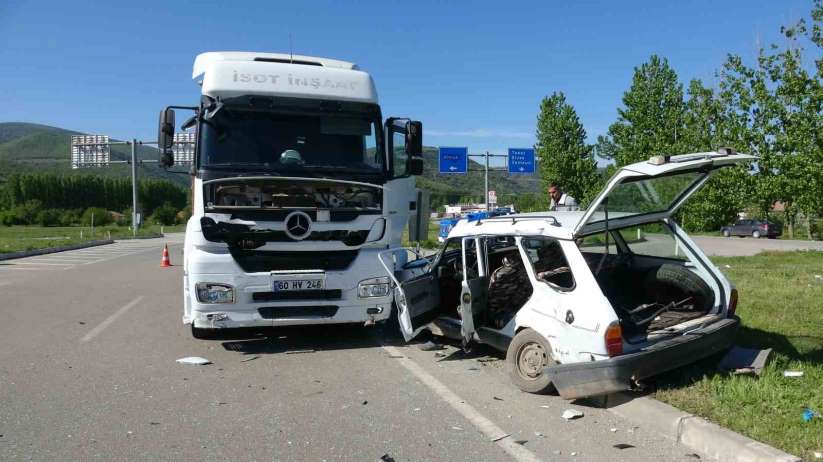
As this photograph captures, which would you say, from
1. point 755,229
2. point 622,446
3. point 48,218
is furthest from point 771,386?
point 48,218

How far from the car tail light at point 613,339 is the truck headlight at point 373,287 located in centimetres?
301

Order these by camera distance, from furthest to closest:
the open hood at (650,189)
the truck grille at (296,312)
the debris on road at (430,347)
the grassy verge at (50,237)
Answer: the grassy verge at (50,237) → the debris on road at (430,347) → the truck grille at (296,312) → the open hood at (650,189)

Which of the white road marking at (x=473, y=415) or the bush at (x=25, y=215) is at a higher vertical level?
the bush at (x=25, y=215)

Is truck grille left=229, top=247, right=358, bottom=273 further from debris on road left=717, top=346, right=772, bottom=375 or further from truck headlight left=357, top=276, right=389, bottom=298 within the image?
debris on road left=717, top=346, right=772, bottom=375

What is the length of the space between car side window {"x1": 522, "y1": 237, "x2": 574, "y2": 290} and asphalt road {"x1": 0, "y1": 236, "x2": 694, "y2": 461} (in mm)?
1085

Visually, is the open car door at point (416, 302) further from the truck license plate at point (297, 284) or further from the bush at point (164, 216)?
the bush at point (164, 216)

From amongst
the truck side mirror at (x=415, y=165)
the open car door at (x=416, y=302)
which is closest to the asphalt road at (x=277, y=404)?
the open car door at (x=416, y=302)

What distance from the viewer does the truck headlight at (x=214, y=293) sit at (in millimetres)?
6398

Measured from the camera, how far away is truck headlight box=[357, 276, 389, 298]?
6.84m

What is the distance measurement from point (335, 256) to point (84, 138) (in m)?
40.5

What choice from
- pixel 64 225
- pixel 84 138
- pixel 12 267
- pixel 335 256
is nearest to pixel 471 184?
pixel 64 225

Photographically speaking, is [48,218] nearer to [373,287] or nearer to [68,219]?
[68,219]

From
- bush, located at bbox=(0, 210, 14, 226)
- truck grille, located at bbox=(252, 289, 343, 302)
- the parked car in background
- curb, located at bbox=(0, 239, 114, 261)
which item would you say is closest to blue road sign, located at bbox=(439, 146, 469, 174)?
curb, located at bbox=(0, 239, 114, 261)

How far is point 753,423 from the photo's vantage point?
13.2 ft
